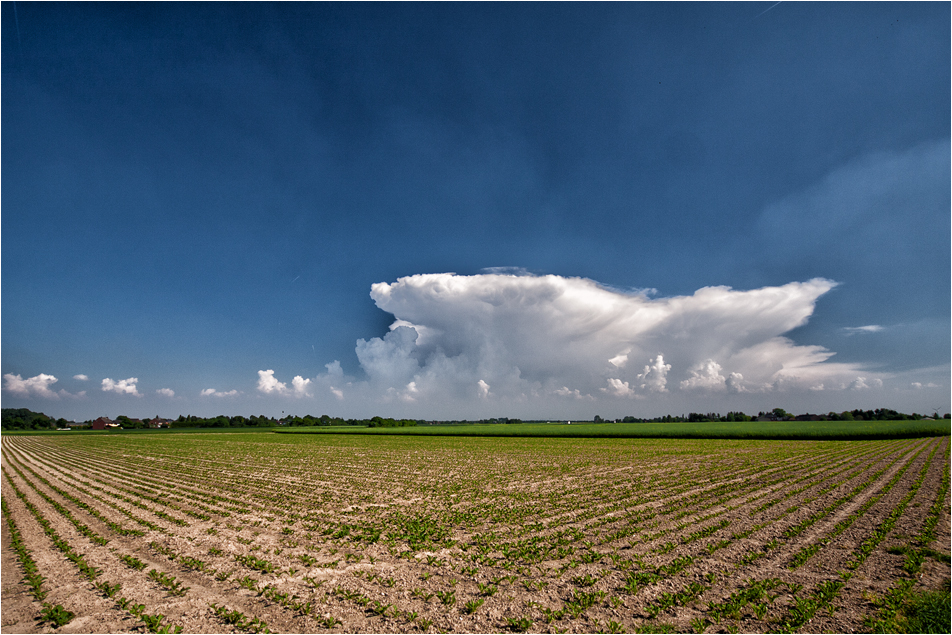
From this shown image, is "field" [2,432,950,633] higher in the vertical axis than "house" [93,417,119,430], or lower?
higher

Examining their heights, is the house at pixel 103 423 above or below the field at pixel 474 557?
below

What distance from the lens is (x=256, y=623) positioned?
22.5 feet

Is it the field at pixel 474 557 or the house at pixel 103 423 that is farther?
the house at pixel 103 423

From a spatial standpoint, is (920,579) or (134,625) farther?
(920,579)

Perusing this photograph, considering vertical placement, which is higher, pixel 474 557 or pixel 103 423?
pixel 474 557

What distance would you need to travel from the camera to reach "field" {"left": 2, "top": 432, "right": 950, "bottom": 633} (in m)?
7.12

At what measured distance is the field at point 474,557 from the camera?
7.12 m

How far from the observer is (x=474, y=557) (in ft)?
32.5

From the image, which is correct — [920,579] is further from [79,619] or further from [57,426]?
[57,426]

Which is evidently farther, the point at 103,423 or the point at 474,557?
the point at 103,423

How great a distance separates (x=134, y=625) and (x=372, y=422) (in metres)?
192

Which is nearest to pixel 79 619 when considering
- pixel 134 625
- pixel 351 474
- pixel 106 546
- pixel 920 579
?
pixel 134 625

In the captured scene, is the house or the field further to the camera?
the house

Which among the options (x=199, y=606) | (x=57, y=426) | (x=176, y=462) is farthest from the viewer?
(x=57, y=426)
